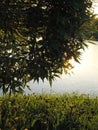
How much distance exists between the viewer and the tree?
28.7 ft

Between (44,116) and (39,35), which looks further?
(44,116)

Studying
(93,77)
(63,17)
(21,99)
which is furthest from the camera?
(93,77)

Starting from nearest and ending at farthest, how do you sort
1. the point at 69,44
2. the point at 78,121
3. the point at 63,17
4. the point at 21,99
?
the point at 63,17 < the point at 69,44 < the point at 78,121 < the point at 21,99

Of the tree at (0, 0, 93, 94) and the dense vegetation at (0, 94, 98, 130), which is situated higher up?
Answer: the tree at (0, 0, 93, 94)

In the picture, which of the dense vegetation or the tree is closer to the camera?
the tree

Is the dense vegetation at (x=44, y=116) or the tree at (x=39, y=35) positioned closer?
the tree at (x=39, y=35)

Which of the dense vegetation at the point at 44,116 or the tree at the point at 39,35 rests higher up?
the tree at the point at 39,35

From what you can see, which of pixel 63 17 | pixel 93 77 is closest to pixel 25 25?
pixel 63 17

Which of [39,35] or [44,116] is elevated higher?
[39,35]

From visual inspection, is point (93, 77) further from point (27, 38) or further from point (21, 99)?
point (27, 38)

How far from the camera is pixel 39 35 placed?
923 centimetres

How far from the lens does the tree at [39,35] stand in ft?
28.7

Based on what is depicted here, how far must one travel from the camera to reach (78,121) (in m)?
9.87

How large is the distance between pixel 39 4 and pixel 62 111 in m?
2.96
